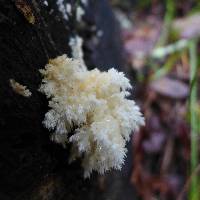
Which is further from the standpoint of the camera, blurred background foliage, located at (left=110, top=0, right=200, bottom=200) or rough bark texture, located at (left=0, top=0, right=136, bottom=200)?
blurred background foliage, located at (left=110, top=0, right=200, bottom=200)

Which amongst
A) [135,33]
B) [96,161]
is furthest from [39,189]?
[135,33]

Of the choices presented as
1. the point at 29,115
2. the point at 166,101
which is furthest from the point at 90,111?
the point at 166,101

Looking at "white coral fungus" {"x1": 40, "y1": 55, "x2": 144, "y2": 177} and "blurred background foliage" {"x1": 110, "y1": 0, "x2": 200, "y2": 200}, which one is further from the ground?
"blurred background foliage" {"x1": 110, "y1": 0, "x2": 200, "y2": 200}

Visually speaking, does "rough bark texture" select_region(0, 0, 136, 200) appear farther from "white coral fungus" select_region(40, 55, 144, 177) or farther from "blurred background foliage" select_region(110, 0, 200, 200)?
"blurred background foliage" select_region(110, 0, 200, 200)

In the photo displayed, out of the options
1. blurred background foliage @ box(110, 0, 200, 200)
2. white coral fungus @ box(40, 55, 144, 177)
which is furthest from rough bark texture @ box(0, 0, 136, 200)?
blurred background foliage @ box(110, 0, 200, 200)

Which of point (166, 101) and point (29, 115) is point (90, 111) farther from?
point (166, 101)
